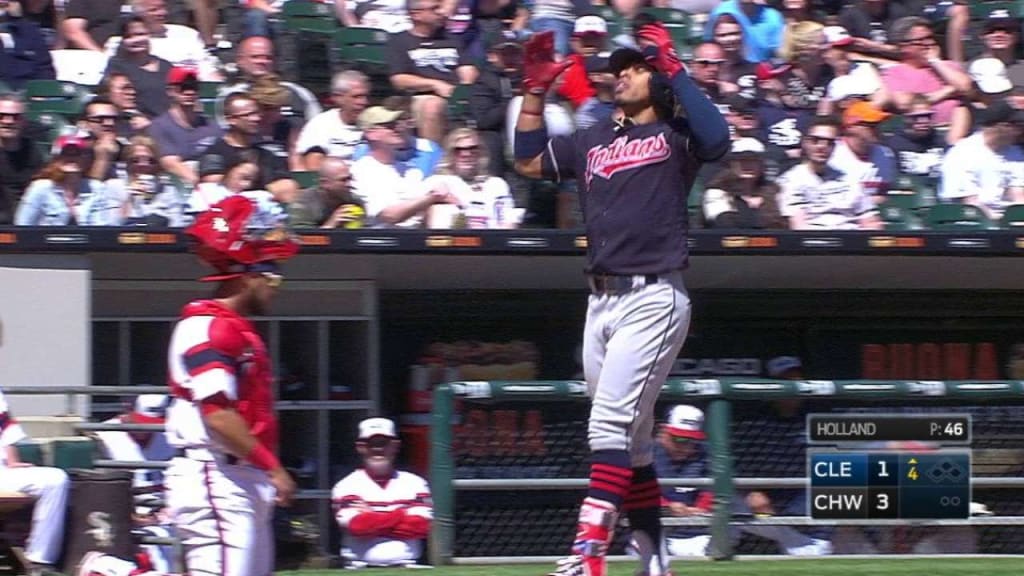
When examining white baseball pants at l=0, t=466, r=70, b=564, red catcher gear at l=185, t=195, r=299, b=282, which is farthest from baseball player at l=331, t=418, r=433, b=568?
red catcher gear at l=185, t=195, r=299, b=282

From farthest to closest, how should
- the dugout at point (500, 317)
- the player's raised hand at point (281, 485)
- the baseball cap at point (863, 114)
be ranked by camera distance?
the baseball cap at point (863, 114)
the dugout at point (500, 317)
the player's raised hand at point (281, 485)

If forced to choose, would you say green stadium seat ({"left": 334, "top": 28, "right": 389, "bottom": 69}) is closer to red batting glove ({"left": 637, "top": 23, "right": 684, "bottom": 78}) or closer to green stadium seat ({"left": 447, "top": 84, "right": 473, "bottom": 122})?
green stadium seat ({"left": 447, "top": 84, "right": 473, "bottom": 122})

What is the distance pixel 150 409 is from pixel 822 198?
11.3 ft

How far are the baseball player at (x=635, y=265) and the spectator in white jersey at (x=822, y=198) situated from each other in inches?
148

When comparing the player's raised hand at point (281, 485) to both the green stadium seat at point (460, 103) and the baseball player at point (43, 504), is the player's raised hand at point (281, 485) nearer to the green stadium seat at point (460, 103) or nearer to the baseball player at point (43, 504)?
the baseball player at point (43, 504)

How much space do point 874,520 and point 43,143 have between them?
4295 mm

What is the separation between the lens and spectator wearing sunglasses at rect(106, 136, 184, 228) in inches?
314

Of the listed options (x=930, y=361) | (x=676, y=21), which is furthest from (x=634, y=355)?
(x=676, y=21)

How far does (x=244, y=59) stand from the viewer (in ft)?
29.0

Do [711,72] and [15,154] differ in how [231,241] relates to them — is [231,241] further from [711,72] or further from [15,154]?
[711,72]

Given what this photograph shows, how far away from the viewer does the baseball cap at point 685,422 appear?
24.1 feet

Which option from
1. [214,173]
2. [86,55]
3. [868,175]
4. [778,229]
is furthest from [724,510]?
[86,55]

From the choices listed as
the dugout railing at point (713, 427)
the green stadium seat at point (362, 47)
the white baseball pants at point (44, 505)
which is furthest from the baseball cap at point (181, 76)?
the white baseball pants at point (44, 505)

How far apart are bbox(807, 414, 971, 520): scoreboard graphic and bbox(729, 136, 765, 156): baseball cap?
5.47ft
